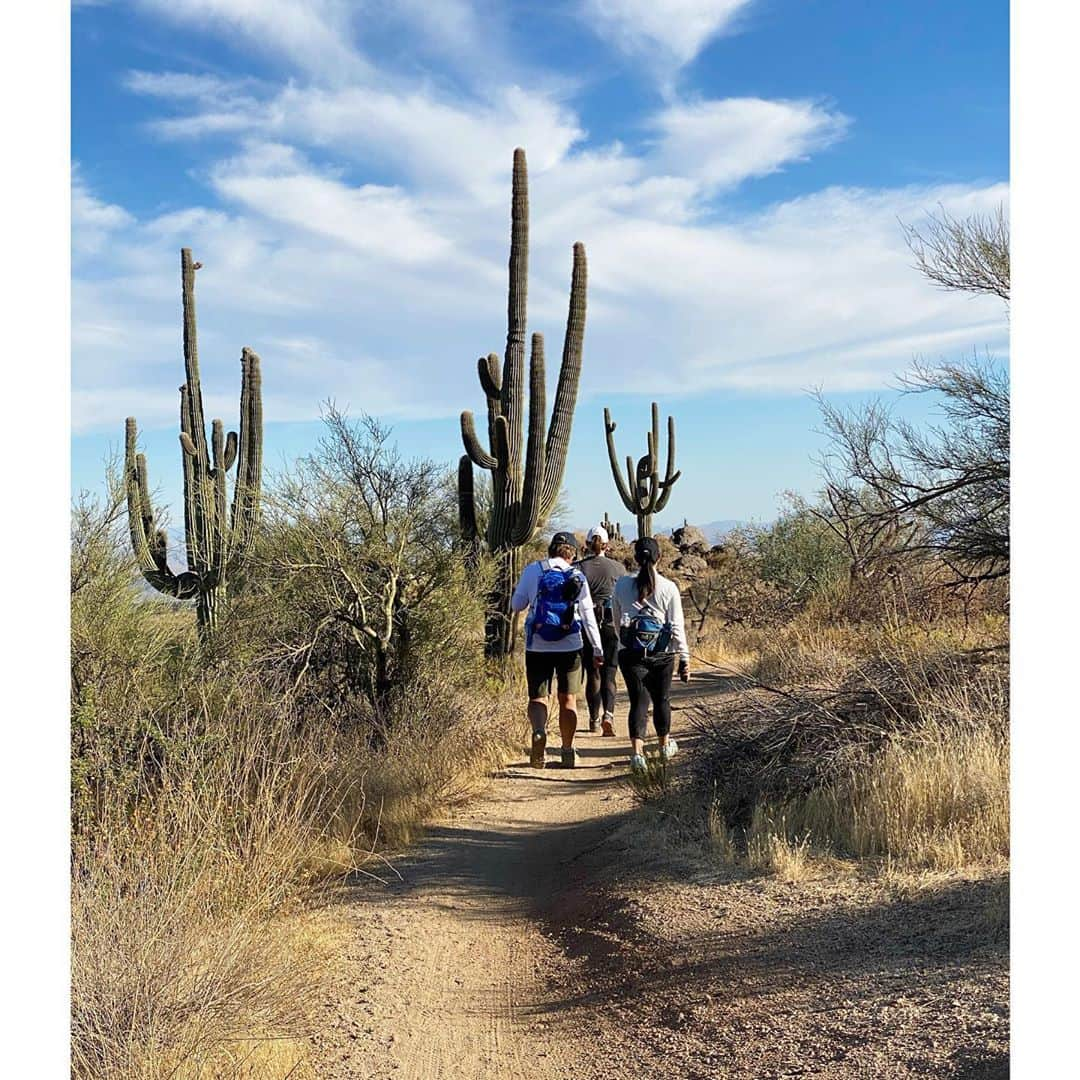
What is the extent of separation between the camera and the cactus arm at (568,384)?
13.2 meters

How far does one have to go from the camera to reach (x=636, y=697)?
28.6 ft

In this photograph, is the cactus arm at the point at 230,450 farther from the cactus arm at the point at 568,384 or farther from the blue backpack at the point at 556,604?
the blue backpack at the point at 556,604

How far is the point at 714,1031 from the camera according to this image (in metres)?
4.02

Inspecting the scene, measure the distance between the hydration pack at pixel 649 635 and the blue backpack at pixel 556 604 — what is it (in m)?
0.55

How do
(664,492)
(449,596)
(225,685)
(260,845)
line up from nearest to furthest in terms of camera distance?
1. (260,845)
2. (225,685)
3. (449,596)
4. (664,492)

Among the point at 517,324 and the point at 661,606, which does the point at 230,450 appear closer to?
the point at 517,324

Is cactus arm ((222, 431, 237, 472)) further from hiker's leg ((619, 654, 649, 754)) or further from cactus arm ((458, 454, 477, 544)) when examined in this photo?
hiker's leg ((619, 654, 649, 754))

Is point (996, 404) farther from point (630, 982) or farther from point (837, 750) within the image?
point (630, 982)

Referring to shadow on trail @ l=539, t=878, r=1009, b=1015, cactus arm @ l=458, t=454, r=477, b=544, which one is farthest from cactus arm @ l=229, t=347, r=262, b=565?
shadow on trail @ l=539, t=878, r=1009, b=1015

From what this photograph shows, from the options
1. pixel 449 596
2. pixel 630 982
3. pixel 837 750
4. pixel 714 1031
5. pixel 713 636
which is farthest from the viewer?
pixel 713 636

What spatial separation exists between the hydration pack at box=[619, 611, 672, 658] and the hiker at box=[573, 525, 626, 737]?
1753 mm

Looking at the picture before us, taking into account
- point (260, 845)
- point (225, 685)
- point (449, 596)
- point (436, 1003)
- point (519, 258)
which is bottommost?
point (436, 1003)
